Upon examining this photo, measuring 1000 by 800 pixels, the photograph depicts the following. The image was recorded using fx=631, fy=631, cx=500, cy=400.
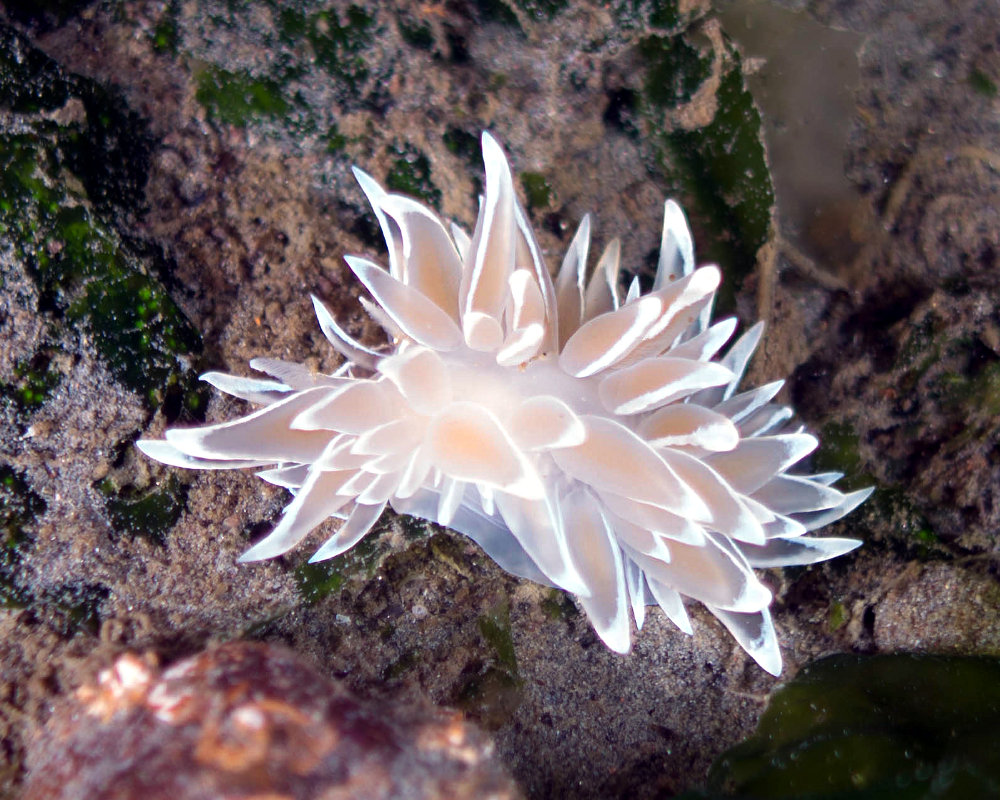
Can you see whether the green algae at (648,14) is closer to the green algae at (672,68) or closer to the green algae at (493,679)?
the green algae at (672,68)

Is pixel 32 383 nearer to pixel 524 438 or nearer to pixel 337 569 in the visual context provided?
pixel 337 569

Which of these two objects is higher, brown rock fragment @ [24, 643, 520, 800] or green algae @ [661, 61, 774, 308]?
green algae @ [661, 61, 774, 308]

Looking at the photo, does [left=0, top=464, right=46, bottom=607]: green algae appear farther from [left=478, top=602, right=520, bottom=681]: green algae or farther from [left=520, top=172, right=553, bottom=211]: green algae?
[left=520, top=172, right=553, bottom=211]: green algae

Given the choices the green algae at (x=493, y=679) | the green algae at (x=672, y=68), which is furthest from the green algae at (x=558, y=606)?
the green algae at (x=672, y=68)

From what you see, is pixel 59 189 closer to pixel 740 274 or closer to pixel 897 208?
pixel 740 274

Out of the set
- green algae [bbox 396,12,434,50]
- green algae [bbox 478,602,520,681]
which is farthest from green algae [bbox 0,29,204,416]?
green algae [bbox 478,602,520,681]
